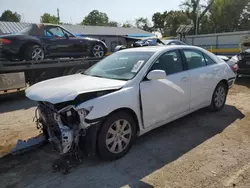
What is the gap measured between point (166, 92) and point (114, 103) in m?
1.16

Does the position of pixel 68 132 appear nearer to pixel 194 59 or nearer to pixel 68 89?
pixel 68 89

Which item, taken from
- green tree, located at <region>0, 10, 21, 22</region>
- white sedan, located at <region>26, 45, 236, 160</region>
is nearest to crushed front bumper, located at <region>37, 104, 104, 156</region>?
white sedan, located at <region>26, 45, 236, 160</region>

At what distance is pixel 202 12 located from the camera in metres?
44.4

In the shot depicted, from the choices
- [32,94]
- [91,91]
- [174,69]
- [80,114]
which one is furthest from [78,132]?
[174,69]

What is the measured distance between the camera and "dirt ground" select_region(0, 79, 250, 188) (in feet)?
10.2

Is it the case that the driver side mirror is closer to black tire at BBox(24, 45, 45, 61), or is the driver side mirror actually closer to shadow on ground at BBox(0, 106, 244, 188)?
shadow on ground at BBox(0, 106, 244, 188)

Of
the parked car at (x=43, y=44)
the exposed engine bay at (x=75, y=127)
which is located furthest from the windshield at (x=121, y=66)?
the parked car at (x=43, y=44)

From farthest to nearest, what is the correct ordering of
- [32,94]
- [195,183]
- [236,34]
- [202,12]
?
[202,12] < [236,34] < [32,94] < [195,183]

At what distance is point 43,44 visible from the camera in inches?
327

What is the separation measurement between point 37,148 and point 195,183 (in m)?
2.62

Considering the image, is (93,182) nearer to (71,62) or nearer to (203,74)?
(203,74)

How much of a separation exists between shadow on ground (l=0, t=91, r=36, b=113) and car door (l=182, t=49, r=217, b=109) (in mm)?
4722

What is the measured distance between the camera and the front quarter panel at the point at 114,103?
10.6 feet

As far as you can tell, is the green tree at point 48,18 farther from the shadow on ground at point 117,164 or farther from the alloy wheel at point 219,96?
the shadow on ground at point 117,164
